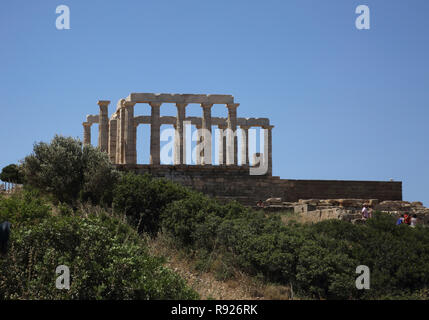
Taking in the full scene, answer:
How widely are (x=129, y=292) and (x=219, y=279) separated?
184 inches

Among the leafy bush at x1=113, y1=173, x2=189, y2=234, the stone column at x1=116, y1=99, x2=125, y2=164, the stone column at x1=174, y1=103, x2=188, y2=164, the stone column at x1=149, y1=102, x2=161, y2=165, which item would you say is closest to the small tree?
the stone column at x1=116, y1=99, x2=125, y2=164

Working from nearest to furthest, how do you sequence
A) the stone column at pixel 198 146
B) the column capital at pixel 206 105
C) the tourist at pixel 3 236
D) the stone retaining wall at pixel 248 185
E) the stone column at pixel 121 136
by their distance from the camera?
the tourist at pixel 3 236 < the stone retaining wall at pixel 248 185 < the column capital at pixel 206 105 < the stone column at pixel 121 136 < the stone column at pixel 198 146

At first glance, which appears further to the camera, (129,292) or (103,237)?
(103,237)

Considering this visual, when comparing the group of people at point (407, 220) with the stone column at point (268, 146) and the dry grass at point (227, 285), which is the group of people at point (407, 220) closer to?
the dry grass at point (227, 285)

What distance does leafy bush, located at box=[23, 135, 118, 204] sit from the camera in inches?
819

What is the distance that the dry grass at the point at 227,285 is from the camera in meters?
12.2

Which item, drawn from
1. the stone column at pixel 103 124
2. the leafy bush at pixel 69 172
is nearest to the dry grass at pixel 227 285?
the leafy bush at pixel 69 172

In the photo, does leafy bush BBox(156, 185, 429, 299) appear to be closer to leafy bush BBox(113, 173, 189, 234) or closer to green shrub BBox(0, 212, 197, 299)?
leafy bush BBox(113, 173, 189, 234)

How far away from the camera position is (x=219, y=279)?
44.9ft

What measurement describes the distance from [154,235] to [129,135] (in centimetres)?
1787

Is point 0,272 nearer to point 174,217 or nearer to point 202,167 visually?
point 174,217

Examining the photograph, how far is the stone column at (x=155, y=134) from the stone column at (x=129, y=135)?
118cm

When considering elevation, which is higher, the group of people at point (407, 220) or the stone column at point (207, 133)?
the stone column at point (207, 133)
